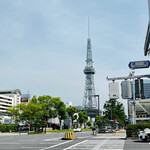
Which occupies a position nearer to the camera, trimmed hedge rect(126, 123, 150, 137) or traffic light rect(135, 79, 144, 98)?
traffic light rect(135, 79, 144, 98)

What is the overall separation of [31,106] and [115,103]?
4255 cm

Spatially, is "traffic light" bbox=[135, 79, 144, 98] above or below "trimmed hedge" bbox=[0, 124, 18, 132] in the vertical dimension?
above

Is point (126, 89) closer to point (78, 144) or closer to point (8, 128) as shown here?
point (78, 144)

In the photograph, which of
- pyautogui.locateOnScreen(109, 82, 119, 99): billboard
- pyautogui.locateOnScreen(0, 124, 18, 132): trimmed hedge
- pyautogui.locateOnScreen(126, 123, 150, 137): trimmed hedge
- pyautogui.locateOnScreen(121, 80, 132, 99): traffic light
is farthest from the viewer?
pyautogui.locateOnScreen(0, 124, 18, 132): trimmed hedge

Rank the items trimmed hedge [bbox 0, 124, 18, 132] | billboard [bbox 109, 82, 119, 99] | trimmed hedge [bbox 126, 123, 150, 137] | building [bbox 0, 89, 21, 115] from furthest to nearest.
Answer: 1. building [bbox 0, 89, 21, 115]
2. trimmed hedge [bbox 0, 124, 18, 132]
3. trimmed hedge [bbox 126, 123, 150, 137]
4. billboard [bbox 109, 82, 119, 99]

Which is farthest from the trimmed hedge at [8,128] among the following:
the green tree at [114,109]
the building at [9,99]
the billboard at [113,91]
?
the building at [9,99]

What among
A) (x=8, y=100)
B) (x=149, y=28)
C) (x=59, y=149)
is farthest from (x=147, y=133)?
(x=8, y=100)

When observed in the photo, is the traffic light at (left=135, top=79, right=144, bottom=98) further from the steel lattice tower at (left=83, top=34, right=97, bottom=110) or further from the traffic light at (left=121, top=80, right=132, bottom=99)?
the steel lattice tower at (left=83, top=34, right=97, bottom=110)

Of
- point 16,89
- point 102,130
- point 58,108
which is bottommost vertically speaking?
point 102,130

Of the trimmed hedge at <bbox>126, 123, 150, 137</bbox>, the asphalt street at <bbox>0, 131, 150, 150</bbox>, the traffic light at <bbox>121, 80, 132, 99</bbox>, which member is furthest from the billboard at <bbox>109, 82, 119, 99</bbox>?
the trimmed hedge at <bbox>126, 123, 150, 137</bbox>

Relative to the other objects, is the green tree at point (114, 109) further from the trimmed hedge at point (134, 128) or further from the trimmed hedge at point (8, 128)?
the trimmed hedge at point (134, 128)

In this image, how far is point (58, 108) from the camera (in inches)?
2616

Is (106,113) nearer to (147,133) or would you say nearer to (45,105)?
(45,105)

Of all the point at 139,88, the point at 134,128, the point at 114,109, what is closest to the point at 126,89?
the point at 139,88
